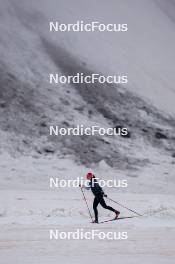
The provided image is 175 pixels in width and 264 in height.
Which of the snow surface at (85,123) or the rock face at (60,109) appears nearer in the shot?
the snow surface at (85,123)

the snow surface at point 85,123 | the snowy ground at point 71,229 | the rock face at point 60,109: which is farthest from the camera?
the rock face at point 60,109

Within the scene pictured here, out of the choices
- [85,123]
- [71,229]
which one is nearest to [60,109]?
[85,123]

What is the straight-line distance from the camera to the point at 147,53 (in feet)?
152

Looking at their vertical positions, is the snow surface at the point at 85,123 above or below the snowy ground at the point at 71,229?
above

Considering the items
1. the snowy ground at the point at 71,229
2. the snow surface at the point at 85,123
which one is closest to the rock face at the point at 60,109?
the snow surface at the point at 85,123

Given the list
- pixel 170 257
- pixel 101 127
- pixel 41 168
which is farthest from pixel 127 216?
pixel 101 127

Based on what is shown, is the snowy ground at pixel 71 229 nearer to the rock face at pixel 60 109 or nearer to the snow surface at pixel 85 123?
the snow surface at pixel 85 123

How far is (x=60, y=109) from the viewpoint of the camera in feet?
111

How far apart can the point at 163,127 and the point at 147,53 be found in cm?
1337

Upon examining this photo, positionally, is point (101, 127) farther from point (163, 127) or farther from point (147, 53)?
point (147, 53)

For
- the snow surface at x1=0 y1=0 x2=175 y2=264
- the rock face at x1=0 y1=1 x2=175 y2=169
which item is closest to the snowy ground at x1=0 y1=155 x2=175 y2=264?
the snow surface at x1=0 y1=0 x2=175 y2=264

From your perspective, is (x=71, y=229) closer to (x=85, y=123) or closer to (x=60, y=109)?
(x=85, y=123)

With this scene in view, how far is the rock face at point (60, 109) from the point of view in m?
29.9

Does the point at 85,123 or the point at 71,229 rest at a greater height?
the point at 85,123
